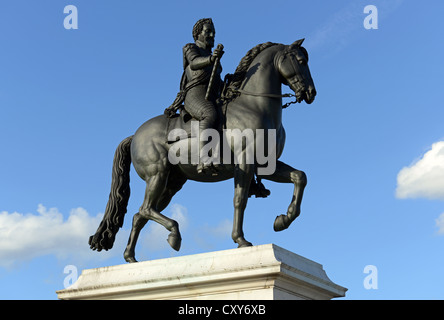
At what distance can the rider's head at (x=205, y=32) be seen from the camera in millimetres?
10812

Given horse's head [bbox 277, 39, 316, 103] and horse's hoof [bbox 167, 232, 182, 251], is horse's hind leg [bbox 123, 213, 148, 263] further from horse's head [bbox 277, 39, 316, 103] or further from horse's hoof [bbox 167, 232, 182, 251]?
horse's head [bbox 277, 39, 316, 103]

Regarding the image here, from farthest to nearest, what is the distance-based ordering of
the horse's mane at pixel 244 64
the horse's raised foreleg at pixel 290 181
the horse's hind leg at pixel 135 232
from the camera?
the horse's hind leg at pixel 135 232
the horse's mane at pixel 244 64
the horse's raised foreleg at pixel 290 181

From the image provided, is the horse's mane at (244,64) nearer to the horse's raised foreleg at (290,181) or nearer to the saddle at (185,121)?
the saddle at (185,121)

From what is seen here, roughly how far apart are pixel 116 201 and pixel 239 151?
90.6 inches

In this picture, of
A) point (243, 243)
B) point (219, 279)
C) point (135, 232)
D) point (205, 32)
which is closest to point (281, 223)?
point (243, 243)

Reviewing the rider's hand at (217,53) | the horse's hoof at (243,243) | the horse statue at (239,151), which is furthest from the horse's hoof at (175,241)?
the rider's hand at (217,53)

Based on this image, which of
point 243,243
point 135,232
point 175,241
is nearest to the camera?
point 243,243

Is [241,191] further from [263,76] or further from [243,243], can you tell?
[263,76]

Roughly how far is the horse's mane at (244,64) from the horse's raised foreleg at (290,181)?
1.31 metres

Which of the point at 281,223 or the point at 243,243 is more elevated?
the point at 281,223

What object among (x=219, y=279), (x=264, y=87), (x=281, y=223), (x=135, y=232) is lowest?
(x=219, y=279)

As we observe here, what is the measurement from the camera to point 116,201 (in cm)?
1099
